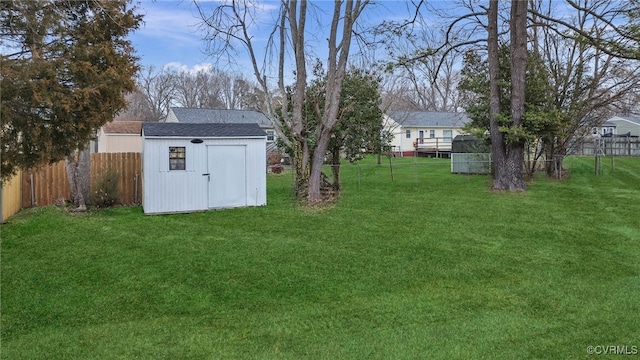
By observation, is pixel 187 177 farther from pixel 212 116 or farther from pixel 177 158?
pixel 212 116

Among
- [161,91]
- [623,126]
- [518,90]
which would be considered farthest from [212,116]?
[623,126]

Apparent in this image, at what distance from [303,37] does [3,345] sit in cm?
951

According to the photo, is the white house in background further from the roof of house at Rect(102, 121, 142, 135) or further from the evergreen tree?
the evergreen tree

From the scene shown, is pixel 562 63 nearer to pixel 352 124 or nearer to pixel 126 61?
pixel 352 124

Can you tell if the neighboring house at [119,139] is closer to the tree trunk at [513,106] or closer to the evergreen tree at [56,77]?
the tree trunk at [513,106]

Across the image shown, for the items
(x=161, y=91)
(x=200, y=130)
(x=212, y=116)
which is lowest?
(x=200, y=130)

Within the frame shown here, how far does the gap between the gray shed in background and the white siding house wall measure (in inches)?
383

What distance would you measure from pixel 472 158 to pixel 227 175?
1083 centimetres

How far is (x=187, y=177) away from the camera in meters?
10.5

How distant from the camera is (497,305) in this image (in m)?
4.88

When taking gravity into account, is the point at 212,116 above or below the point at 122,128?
above

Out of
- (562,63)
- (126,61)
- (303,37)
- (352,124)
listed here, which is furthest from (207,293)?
(562,63)

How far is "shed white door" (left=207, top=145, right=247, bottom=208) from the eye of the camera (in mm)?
10695

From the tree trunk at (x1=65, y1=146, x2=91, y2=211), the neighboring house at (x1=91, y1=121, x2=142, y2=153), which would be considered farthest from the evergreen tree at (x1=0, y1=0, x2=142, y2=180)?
the neighboring house at (x1=91, y1=121, x2=142, y2=153)
